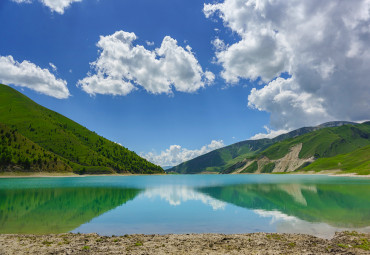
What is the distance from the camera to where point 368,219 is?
1282 inches

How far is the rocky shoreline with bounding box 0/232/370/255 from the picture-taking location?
62.6ft

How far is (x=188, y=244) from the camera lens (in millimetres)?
21188

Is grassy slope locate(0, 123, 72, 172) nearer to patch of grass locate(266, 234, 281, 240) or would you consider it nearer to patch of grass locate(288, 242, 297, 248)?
patch of grass locate(266, 234, 281, 240)

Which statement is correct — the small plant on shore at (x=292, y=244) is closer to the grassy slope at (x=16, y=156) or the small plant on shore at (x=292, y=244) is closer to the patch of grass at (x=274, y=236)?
the patch of grass at (x=274, y=236)

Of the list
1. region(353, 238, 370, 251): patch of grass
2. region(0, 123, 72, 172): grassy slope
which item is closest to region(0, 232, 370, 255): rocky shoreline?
region(353, 238, 370, 251): patch of grass

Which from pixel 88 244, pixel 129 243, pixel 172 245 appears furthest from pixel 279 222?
pixel 88 244

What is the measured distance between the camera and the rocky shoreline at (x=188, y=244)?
19094 mm

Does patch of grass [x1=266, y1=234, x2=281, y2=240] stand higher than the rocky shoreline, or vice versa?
the rocky shoreline

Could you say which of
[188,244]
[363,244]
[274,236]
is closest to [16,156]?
[188,244]

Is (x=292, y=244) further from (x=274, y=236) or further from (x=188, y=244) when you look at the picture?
(x=188, y=244)

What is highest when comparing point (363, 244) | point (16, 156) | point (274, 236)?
point (16, 156)

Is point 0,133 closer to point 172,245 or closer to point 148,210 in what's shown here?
point 148,210

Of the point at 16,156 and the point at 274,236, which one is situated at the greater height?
the point at 16,156

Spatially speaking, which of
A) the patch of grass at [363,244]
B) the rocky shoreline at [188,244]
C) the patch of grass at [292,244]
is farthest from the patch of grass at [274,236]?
the patch of grass at [363,244]
